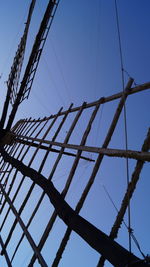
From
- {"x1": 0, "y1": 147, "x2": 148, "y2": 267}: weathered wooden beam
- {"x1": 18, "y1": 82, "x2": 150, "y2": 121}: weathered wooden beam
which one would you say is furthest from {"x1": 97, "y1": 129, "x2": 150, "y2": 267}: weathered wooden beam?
{"x1": 18, "y1": 82, "x2": 150, "y2": 121}: weathered wooden beam

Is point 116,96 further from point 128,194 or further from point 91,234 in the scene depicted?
point 91,234

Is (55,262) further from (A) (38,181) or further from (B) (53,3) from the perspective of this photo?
(B) (53,3)

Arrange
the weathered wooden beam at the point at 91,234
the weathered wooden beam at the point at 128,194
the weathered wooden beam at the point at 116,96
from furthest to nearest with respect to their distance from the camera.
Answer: the weathered wooden beam at the point at 116,96 → the weathered wooden beam at the point at 128,194 → the weathered wooden beam at the point at 91,234

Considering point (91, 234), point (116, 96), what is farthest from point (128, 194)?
point (116, 96)

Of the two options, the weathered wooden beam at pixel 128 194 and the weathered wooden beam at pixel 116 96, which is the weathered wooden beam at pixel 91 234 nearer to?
the weathered wooden beam at pixel 128 194

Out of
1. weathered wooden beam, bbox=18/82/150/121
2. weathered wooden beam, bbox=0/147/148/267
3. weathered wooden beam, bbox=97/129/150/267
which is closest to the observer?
weathered wooden beam, bbox=0/147/148/267

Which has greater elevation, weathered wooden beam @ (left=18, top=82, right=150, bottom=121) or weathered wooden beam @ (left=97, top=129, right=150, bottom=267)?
weathered wooden beam @ (left=18, top=82, right=150, bottom=121)

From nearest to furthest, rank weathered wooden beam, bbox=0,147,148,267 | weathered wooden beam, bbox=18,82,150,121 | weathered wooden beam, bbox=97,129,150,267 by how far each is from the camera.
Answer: weathered wooden beam, bbox=0,147,148,267, weathered wooden beam, bbox=97,129,150,267, weathered wooden beam, bbox=18,82,150,121

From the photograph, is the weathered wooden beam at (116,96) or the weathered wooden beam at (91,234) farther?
the weathered wooden beam at (116,96)

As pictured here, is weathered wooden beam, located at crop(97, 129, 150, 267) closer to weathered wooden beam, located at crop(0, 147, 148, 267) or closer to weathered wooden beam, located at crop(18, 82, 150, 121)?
weathered wooden beam, located at crop(0, 147, 148, 267)

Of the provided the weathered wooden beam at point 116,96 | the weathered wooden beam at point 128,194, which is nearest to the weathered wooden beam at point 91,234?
the weathered wooden beam at point 128,194

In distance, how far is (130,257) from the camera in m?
1.51

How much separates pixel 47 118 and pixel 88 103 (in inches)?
89.9

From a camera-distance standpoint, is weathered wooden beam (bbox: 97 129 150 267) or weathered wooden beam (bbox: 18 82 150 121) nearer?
weathered wooden beam (bbox: 97 129 150 267)
